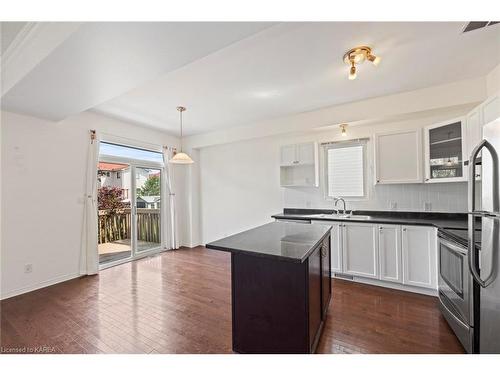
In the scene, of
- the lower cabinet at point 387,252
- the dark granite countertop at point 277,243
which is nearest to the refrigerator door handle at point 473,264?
the dark granite countertop at point 277,243

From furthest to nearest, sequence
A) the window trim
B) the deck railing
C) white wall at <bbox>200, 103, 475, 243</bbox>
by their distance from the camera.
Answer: the deck railing, the window trim, white wall at <bbox>200, 103, 475, 243</bbox>

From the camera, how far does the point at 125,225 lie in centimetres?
474

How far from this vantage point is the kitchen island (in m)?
1.56

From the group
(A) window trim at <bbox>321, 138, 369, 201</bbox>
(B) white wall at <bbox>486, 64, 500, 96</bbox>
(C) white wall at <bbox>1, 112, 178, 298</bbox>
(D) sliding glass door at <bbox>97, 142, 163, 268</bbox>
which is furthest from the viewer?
(D) sliding glass door at <bbox>97, 142, 163, 268</bbox>

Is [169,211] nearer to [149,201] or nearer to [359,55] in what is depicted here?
[149,201]

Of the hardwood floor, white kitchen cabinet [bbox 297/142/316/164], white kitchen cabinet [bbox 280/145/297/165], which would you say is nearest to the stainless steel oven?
the hardwood floor

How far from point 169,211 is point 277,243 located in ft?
13.3

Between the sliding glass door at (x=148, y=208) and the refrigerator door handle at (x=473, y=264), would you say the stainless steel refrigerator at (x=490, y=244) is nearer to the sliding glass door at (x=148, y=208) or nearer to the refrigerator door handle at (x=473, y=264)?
the refrigerator door handle at (x=473, y=264)

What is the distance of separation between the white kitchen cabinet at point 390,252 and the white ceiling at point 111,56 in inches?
113

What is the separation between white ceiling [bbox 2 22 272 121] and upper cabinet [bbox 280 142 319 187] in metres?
2.66

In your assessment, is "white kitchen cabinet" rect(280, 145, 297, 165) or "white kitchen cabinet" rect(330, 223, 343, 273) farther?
"white kitchen cabinet" rect(280, 145, 297, 165)

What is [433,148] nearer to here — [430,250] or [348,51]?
[430,250]

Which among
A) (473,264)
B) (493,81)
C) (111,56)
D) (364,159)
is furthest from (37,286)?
(493,81)

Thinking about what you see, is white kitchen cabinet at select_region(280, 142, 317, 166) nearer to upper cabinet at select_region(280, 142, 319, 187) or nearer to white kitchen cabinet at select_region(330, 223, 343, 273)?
upper cabinet at select_region(280, 142, 319, 187)
